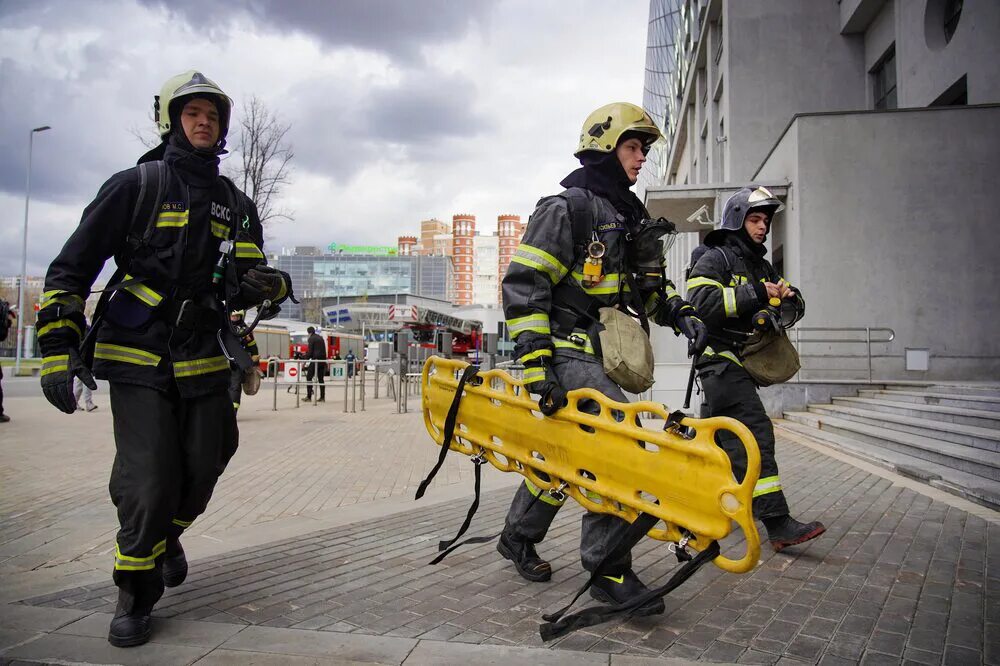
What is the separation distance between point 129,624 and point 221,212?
70.0 inches

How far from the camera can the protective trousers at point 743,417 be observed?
13.2 ft

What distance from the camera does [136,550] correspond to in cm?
271

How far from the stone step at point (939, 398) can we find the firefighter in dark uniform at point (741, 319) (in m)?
5.04

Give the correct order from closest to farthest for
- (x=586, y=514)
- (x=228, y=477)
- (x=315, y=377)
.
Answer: (x=586, y=514) → (x=228, y=477) → (x=315, y=377)

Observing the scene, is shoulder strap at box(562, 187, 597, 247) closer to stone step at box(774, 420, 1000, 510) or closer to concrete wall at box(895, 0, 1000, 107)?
stone step at box(774, 420, 1000, 510)

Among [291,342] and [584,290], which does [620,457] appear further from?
[291,342]

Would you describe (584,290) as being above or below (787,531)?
above

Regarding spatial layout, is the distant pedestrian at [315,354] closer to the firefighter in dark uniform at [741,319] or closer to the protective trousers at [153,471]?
the firefighter in dark uniform at [741,319]

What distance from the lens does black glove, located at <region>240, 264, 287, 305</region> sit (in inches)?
125

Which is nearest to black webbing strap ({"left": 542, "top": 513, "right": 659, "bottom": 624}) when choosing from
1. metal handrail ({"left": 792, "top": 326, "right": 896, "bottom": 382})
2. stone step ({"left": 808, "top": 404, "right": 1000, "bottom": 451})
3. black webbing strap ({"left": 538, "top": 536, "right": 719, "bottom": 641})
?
black webbing strap ({"left": 538, "top": 536, "right": 719, "bottom": 641})

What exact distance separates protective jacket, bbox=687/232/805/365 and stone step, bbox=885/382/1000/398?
18.4 feet

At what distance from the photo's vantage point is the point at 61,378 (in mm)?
2627

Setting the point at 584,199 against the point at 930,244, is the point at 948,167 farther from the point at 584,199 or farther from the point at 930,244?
the point at 584,199

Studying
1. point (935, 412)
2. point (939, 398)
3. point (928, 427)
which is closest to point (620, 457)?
point (928, 427)
